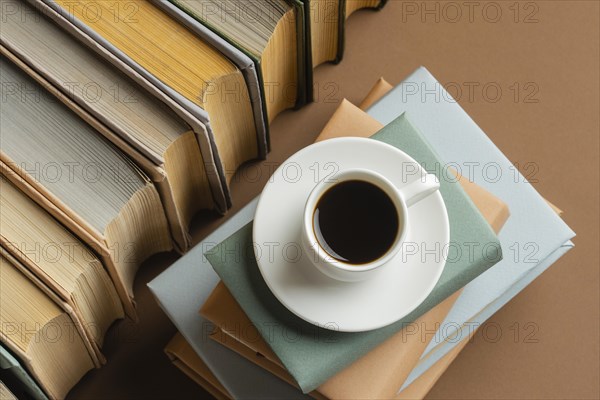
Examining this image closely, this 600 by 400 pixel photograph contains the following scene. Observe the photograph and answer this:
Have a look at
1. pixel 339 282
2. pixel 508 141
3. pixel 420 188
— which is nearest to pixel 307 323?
pixel 339 282

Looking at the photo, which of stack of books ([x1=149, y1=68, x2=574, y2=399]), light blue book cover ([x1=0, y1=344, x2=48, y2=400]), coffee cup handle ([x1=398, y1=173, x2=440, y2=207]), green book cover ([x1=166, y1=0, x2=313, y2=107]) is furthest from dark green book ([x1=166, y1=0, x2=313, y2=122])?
light blue book cover ([x1=0, y1=344, x2=48, y2=400])

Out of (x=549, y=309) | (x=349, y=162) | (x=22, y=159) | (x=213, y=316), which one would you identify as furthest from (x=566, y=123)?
(x=22, y=159)

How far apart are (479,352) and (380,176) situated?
1.35 feet

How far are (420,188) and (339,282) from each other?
11 centimetres

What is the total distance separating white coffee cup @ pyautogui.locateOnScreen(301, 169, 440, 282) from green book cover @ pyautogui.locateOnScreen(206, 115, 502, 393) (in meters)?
0.08

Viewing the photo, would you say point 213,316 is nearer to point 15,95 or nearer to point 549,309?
point 15,95

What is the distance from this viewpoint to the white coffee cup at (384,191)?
2.03 ft

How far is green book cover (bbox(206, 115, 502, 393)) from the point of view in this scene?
68cm

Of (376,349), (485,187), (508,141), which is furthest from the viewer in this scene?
(508,141)

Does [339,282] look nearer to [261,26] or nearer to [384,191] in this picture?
[384,191]

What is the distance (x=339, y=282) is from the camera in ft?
2.16

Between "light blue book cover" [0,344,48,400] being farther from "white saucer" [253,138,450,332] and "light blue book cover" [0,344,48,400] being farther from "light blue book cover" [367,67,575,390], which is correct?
"light blue book cover" [367,67,575,390]

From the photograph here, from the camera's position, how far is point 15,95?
29.6 inches

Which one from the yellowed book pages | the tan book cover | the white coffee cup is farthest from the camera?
the yellowed book pages
